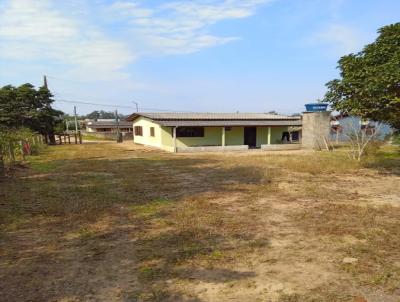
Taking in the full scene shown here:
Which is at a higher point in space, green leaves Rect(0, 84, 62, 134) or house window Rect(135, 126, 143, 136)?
green leaves Rect(0, 84, 62, 134)

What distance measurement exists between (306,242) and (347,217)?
2.12 metres

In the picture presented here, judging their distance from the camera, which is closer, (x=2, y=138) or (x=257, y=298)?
(x=257, y=298)

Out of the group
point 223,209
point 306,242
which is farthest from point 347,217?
point 223,209

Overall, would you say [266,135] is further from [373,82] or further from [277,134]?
[373,82]

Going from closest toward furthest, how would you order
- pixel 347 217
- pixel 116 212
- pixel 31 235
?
pixel 31 235
pixel 347 217
pixel 116 212

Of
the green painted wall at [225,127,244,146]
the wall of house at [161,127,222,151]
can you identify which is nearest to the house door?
the green painted wall at [225,127,244,146]

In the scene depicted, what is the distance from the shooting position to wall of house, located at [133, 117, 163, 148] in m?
30.4

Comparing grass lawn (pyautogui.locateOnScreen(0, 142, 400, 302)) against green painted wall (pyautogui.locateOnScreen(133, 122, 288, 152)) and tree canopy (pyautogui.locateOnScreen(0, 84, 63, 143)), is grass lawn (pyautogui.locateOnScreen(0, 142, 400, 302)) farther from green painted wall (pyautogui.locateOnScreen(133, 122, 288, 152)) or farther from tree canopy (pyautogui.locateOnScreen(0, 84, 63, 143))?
Result: tree canopy (pyautogui.locateOnScreen(0, 84, 63, 143))

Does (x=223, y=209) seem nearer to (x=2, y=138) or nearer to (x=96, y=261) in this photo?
(x=96, y=261)

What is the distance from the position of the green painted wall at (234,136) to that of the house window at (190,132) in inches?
101

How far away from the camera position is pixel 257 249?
604 centimetres

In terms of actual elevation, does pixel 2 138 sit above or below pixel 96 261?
above

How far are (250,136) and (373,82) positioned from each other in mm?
21975

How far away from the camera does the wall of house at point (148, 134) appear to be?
99.8 feet
